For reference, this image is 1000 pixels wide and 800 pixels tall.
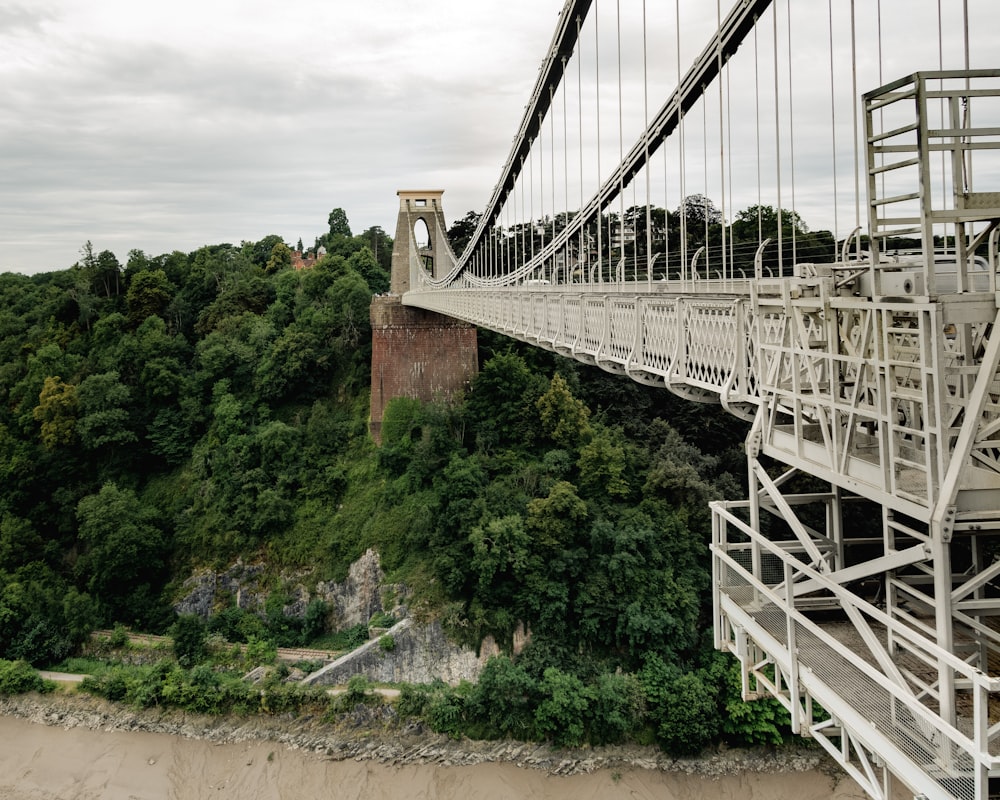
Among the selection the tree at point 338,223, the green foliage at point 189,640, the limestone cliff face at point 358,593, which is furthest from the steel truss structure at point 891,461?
the tree at point 338,223

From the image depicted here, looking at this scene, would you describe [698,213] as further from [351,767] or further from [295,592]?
[351,767]

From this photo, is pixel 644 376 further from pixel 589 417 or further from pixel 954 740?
pixel 589 417

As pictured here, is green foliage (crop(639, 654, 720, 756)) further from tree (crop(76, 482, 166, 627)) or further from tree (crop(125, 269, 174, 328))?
tree (crop(125, 269, 174, 328))

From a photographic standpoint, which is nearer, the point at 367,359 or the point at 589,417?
the point at 589,417

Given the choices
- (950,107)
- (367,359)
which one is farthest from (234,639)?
(950,107)

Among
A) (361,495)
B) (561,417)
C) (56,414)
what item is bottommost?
(361,495)

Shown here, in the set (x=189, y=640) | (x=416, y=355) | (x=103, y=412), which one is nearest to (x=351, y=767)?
(x=189, y=640)
